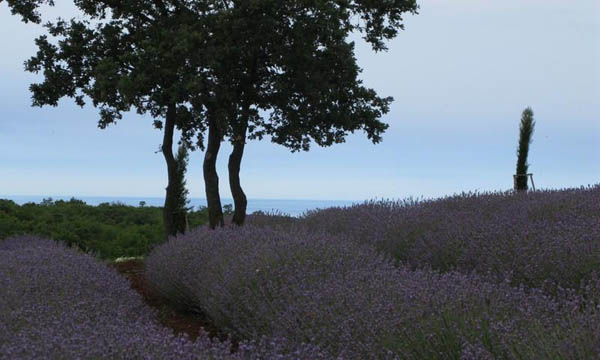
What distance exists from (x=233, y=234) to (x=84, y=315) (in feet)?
11.4

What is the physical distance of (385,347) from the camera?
3355 millimetres

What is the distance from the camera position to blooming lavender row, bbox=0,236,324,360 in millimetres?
2959

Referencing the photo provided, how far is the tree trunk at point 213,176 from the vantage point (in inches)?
467

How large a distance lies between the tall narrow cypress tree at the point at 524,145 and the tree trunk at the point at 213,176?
9.76 meters

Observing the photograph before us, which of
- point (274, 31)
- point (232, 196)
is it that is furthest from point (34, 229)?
point (274, 31)

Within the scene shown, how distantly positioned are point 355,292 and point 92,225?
11543mm

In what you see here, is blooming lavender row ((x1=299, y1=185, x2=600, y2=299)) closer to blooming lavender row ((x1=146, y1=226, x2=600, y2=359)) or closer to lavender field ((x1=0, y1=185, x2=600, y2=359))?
lavender field ((x1=0, y1=185, x2=600, y2=359))

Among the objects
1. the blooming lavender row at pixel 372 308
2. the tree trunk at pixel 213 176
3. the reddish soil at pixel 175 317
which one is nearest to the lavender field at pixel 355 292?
the blooming lavender row at pixel 372 308

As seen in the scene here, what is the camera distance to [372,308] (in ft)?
12.6

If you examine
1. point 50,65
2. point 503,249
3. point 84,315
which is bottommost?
point 84,315

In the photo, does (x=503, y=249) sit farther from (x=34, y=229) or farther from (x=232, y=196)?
(x=34, y=229)

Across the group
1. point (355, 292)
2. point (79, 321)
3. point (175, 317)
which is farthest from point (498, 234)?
point (79, 321)

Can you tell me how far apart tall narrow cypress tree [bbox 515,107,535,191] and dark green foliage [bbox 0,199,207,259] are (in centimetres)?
848

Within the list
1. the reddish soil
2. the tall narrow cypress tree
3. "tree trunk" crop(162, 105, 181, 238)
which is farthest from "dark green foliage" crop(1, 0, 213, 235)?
the tall narrow cypress tree
